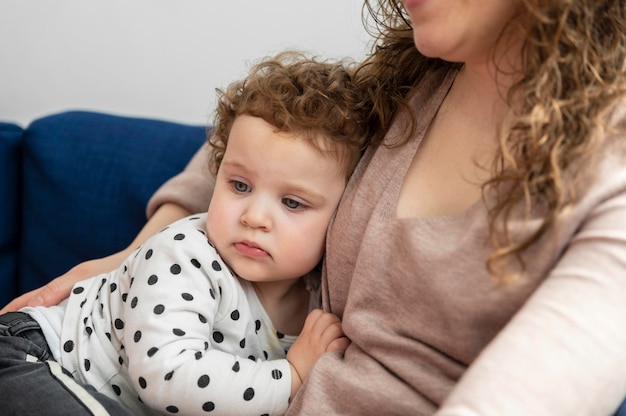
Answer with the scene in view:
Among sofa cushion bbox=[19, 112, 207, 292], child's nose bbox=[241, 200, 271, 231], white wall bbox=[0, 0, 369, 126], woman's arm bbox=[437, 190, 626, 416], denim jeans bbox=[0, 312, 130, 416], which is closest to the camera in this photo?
woman's arm bbox=[437, 190, 626, 416]

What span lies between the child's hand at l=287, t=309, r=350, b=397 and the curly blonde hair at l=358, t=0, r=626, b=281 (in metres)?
0.29

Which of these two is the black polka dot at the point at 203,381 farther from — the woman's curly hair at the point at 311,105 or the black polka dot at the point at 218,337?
the woman's curly hair at the point at 311,105

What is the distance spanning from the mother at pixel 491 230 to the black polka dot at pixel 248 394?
0.07 m

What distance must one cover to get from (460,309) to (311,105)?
38 cm

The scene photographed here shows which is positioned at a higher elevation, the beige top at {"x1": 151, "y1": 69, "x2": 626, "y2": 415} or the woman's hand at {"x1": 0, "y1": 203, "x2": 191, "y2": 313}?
the beige top at {"x1": 151, "y1": 69, "x2": 626, "y2": 415}

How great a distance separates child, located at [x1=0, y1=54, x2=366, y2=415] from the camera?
42.5 inches

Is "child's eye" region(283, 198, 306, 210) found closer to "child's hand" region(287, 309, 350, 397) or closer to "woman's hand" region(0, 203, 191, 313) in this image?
"child's hand" region(287, 309, 350, 397)

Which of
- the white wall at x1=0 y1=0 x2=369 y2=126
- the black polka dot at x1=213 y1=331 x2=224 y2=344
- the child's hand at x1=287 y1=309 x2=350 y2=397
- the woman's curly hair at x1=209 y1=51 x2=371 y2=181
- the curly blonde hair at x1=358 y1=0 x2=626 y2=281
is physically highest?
the curly blonde hair at x1=358 y1=0 x2=626 y2=281

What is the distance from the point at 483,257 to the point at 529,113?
18 cm

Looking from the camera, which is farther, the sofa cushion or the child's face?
the sofa cushion

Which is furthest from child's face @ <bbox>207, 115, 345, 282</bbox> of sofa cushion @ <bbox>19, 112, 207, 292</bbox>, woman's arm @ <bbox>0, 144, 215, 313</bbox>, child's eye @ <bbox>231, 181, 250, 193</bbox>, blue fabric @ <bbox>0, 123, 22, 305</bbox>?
blue fabric @ <bbox>0, 123, 22, 305</bbox>

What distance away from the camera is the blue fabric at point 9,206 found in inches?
68.4

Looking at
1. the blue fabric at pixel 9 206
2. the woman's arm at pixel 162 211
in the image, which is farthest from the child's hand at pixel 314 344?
the blue fabric at pixel 9 206

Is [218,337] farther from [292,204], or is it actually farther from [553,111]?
[553,111]
